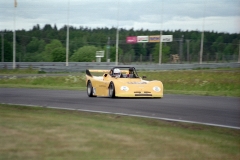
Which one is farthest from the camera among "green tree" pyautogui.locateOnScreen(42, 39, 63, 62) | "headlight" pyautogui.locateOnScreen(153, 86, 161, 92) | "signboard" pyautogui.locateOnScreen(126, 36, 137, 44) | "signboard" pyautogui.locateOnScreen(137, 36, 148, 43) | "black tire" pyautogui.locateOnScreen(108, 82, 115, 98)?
"signboard" pyautogui.locateOnScreen(126, 36, 137, 44)

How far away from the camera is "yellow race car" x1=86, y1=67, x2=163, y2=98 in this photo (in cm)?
1805

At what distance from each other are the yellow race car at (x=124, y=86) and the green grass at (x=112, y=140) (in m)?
7.35

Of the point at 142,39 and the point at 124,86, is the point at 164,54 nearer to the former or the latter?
the point at 142,39

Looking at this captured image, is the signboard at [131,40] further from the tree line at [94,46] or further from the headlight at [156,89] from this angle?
the headlight at [156,89]

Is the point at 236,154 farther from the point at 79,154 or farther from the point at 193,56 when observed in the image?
the point at 193,56

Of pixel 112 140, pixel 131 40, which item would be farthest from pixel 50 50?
pixel 112 140

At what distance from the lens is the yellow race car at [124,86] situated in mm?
18047

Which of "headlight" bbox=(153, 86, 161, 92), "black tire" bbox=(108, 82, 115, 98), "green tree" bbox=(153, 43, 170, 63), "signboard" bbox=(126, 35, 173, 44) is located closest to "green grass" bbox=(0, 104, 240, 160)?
"headlight" bbox=(153, 86, 161, 92)

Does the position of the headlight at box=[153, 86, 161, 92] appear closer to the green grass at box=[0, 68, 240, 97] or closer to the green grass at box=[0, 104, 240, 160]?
the green grass at box=[0, 68, 240, 97]

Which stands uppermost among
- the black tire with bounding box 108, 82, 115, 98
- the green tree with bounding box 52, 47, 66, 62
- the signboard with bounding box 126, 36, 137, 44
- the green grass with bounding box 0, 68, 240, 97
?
the signboard with bounding box 126, 36, 137, 44

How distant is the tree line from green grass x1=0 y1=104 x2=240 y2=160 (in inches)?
1571

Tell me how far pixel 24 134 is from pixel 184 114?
5.07 metres

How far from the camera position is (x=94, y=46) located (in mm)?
58594

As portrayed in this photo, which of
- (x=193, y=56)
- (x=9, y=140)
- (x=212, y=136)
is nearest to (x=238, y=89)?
(x=212, y=136)
